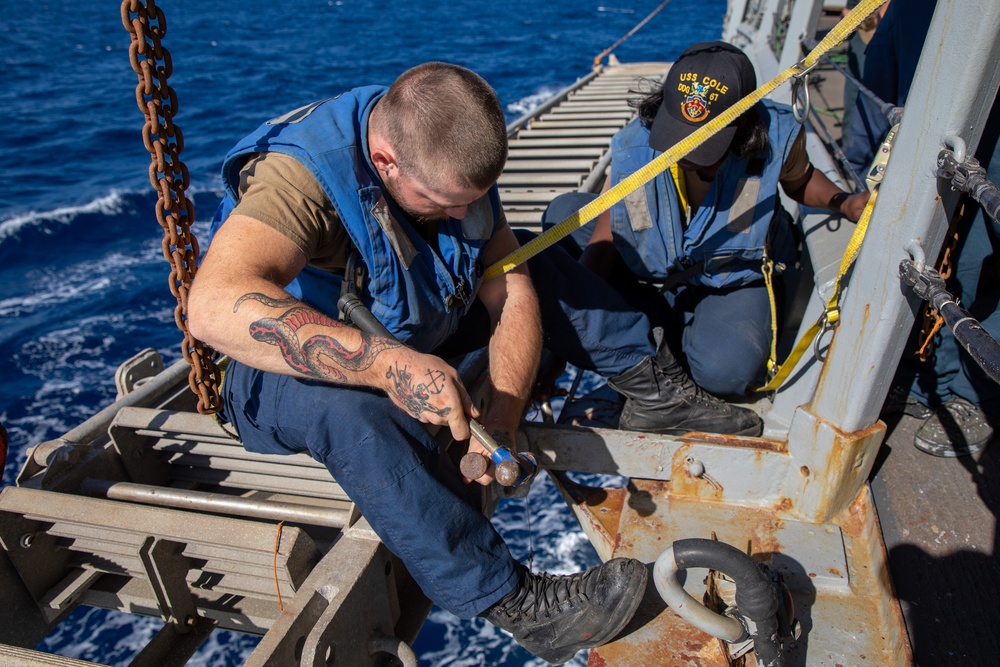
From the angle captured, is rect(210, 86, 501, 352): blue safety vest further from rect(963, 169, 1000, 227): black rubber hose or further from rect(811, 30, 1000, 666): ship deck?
rect(811, 30, 1000, 666): ship deck

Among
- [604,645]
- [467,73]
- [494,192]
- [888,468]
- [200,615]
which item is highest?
[467,73]

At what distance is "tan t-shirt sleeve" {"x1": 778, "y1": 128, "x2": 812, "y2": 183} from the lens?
2873 millimetres

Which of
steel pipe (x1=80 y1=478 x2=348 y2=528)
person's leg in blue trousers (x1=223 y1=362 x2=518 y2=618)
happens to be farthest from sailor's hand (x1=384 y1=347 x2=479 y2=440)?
steel pipe (x1=80 y1=478 x2=348 y2=528)

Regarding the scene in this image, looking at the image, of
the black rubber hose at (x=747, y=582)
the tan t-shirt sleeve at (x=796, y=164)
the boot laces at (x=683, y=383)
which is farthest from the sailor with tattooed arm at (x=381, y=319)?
the tan t-shirt sleeve at (x=796, y=164)

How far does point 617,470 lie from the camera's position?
268 cm

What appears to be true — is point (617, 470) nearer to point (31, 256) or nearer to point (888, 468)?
point (888, 468)

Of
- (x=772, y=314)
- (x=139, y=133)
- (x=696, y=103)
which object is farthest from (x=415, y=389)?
(x=139, y=133)

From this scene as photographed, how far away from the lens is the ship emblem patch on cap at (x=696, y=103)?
2.65m

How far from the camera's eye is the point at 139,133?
46.6 ft

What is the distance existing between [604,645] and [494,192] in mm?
1456

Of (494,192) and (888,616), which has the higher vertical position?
(494,192)

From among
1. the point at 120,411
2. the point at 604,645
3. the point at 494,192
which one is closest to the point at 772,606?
the point at 604,645

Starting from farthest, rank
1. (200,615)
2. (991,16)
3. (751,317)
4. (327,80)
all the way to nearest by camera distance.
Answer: (327,80), (751,317), (200,615), (991,16)

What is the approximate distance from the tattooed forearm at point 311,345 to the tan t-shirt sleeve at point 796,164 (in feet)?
6.05
